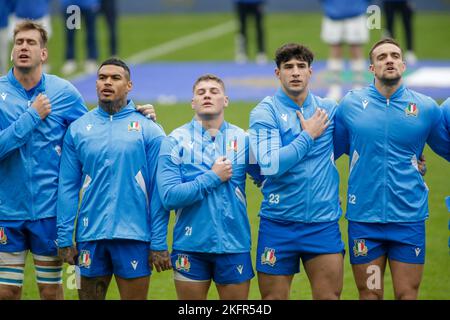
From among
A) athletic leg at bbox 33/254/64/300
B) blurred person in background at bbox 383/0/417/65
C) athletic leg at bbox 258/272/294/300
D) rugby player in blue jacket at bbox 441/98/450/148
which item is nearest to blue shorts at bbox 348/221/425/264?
athletic leg at bbox 258/272/294/300

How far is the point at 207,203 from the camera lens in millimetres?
7246

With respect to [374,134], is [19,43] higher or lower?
higher

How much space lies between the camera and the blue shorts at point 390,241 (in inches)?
293

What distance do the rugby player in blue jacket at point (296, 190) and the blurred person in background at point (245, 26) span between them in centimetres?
1341

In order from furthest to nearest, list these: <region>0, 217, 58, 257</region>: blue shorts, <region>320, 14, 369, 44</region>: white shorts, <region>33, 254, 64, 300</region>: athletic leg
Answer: <region>320, 14, 369, 44</region>: white shorts → <region>33, 254, 64, 300</region>: athletic leg → <region>0, 217, 58, 257</region>: blue shorts

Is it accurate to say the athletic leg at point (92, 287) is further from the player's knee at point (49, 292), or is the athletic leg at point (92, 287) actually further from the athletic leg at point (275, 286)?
the athletic leg at point (275, 286)

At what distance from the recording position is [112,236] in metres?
7.25

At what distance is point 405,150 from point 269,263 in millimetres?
1313

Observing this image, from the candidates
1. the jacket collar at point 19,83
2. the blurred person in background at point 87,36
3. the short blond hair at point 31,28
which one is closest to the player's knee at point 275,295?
the jacket collar at point 19,83

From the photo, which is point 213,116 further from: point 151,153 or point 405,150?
point 405,150

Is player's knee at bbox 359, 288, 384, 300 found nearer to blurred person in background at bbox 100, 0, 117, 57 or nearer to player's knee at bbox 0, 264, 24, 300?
player's knee at bbox 0, 264, 24, 300

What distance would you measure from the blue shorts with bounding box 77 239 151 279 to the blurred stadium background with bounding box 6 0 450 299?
77.4 inches

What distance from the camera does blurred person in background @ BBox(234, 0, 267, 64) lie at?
20.8 m

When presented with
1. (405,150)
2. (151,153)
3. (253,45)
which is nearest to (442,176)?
(405,150)
